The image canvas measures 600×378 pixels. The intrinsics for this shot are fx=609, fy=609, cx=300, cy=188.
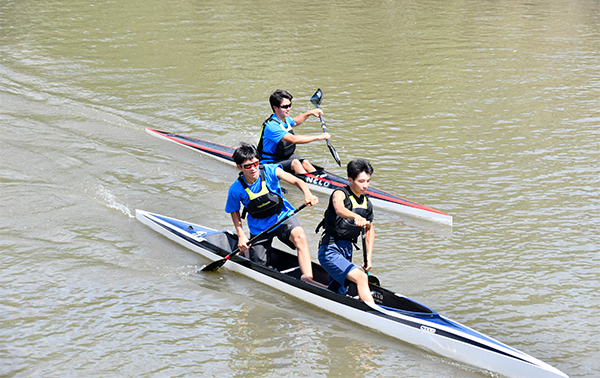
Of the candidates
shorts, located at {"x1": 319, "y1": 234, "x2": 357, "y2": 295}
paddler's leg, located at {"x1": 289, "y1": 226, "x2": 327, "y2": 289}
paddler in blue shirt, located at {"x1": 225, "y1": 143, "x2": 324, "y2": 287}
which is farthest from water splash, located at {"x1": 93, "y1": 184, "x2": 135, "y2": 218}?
shorts, located at {"x1": 319, "y1": 234, "x2": 357, "y2": 295}

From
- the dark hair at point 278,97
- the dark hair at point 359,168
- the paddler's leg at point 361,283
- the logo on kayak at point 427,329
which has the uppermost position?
the dark hair at point 278,97

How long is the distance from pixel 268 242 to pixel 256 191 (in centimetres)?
68

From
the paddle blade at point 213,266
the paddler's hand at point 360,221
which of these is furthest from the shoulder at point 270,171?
the paddler's hand at point 360,221

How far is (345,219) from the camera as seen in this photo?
574 cm

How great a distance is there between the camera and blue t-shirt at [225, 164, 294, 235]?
21.5 ft

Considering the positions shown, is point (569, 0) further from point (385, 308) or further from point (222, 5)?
point (385, 308)

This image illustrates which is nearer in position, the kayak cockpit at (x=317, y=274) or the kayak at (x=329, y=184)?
the kayak cockpit at (x=317, y=274)

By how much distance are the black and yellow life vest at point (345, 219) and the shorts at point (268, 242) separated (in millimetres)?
800

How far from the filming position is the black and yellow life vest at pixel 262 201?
6.56m

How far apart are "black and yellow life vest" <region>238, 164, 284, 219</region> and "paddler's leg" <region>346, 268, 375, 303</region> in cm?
126

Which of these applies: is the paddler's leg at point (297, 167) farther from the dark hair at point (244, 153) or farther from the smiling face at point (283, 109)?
the dark hair at point (244, 153)

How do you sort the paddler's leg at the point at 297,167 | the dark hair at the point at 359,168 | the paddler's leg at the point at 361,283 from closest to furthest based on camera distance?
1. the dark hair at the point at 359,168
2. the paddler's leg at the point at 361,283
3. the paddler's leg at the point at 297,167

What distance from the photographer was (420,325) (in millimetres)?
5648

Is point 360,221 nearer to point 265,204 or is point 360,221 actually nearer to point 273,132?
point 265,204
